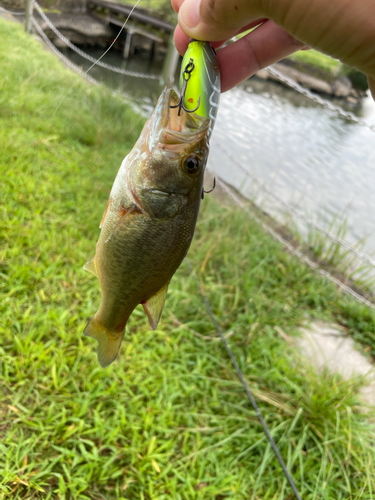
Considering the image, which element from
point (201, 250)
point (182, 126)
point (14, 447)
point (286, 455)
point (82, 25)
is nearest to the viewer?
point (182, 126)

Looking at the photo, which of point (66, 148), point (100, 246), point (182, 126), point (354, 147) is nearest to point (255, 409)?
point (100, 246)

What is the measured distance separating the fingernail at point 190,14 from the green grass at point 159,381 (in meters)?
0.91

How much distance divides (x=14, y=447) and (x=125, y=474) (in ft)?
2.30

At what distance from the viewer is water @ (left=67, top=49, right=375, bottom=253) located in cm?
752

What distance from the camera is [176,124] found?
1.42 m

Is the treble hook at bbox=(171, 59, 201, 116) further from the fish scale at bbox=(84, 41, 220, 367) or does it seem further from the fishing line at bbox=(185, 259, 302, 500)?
the fishing line at bbox=(185, 259, 302, 500)

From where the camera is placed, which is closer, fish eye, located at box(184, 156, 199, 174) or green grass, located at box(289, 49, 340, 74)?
fish eye, located at box(184, 156, 199, 174)

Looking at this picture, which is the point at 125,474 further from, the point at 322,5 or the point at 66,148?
the point at 66,148

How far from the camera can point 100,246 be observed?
1485 millimetres

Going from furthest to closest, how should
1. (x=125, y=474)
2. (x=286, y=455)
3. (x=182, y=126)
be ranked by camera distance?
(x=286, y=455) → (x=125, y=474) → (x=182, y=126)

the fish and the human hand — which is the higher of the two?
the human hand

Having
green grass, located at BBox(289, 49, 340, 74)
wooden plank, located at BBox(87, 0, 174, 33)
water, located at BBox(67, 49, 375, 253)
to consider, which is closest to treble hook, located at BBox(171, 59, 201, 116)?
water, located at BBox(67, 49, 375, 253)

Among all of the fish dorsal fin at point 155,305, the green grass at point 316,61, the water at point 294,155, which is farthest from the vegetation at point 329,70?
the fish dorsal fin at point 155,305

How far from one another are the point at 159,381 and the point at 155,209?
1.74m
